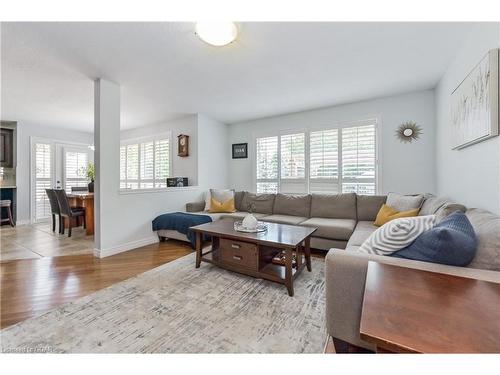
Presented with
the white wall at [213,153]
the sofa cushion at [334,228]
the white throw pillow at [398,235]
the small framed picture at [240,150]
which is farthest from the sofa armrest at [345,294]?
the small framed picture at [240,150]

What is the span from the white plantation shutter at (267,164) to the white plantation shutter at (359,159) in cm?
136

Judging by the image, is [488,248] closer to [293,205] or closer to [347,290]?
[347,290]

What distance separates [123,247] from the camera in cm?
312

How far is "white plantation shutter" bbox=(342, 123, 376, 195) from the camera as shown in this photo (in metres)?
3.67

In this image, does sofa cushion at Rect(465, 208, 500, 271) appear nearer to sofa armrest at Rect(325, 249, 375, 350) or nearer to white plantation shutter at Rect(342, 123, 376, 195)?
sofa armrest at Rect(325, 249, 375, 350)

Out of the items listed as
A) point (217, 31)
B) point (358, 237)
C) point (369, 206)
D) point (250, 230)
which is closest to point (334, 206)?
point (369, 206)

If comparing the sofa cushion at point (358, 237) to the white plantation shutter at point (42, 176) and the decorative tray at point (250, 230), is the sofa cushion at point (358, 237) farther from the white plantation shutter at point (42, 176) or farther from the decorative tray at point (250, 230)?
the white plantation shutter at point (42, 176)

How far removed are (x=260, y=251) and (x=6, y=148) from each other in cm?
623

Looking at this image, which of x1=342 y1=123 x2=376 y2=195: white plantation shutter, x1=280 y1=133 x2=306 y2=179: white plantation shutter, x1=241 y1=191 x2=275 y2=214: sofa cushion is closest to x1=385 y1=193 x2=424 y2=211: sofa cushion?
x1=342 y1=123 x2=376 y2=195: white plantation shutter

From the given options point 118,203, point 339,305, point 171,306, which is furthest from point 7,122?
point 339,305

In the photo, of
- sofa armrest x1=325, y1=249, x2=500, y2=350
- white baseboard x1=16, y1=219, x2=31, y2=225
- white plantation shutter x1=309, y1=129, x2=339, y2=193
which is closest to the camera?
sofa armrest x1=325, y1=249, x2=500, y2=350

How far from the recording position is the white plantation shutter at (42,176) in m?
5.13

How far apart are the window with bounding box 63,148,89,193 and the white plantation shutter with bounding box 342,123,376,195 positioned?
6.61 m
